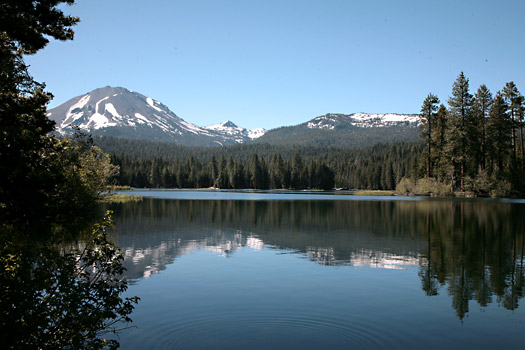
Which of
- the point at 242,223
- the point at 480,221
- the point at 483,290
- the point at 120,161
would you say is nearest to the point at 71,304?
the point at 483,290

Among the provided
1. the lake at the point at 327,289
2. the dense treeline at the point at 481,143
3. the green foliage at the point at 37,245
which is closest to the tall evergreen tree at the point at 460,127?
the dense treeline at the point at 481,143

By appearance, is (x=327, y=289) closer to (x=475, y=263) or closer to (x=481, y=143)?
(x=475, y=263)

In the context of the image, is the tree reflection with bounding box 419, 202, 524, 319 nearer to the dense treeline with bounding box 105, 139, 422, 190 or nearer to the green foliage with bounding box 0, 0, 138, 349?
the green foliage with bounding box 0, 0, 138, 349

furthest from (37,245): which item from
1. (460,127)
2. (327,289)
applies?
(460,127)

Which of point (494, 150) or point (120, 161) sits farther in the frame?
point (120, 161)

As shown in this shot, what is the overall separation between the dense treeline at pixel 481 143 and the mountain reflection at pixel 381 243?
36262 mm

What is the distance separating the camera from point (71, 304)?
7887mm

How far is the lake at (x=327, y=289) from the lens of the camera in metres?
10.1

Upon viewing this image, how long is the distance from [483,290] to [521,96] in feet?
245

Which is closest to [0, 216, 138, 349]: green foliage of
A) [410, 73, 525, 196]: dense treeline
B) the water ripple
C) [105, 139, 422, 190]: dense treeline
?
the water ripple

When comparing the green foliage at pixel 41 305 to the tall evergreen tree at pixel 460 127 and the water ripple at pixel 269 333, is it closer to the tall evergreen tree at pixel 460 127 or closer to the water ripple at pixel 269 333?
the water ripple at pixel 269 333

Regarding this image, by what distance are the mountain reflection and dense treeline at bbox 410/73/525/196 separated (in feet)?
119

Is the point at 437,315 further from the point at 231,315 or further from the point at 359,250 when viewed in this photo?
the point at 359,250

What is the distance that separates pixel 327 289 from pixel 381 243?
1184 centimetres
